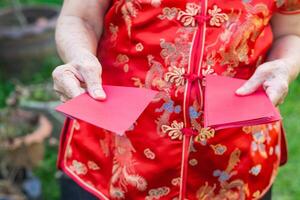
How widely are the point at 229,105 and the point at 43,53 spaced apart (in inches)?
140

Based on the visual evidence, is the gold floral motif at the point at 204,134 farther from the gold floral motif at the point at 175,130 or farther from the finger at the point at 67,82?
the finger at the point at 67,82

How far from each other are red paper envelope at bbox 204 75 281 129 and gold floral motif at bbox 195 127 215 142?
0.14 metres

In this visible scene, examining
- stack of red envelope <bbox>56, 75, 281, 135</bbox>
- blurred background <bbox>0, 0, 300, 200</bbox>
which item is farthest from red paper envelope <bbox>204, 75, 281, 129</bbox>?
blurred background <bbox>0, 0, 300, 200</bbox>

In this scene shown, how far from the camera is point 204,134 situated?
1.63 meters

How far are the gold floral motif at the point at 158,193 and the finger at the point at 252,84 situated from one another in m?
0.33

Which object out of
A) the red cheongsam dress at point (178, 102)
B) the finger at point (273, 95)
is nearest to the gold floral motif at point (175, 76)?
the red cheongsam dress at point (178, 102)

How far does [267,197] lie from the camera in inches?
73.2

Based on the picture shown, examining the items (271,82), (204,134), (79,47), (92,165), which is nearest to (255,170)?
(204,134)

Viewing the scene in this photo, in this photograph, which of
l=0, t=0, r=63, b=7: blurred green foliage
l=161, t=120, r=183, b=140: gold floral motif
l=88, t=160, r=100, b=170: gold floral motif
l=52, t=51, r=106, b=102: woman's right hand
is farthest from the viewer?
l=0, t=0, r=63, b=7: blurred green foliage

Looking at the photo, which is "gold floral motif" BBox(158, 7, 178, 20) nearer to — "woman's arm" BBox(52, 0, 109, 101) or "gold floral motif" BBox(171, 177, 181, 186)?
"woman's arm" BBox(52, 0, 109, 101)

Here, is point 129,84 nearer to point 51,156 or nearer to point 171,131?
point 171,131

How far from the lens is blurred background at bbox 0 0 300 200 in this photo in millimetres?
3390

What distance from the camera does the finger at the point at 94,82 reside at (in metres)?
1.49

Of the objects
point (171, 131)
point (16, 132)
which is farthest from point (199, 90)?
point (16, 132)
